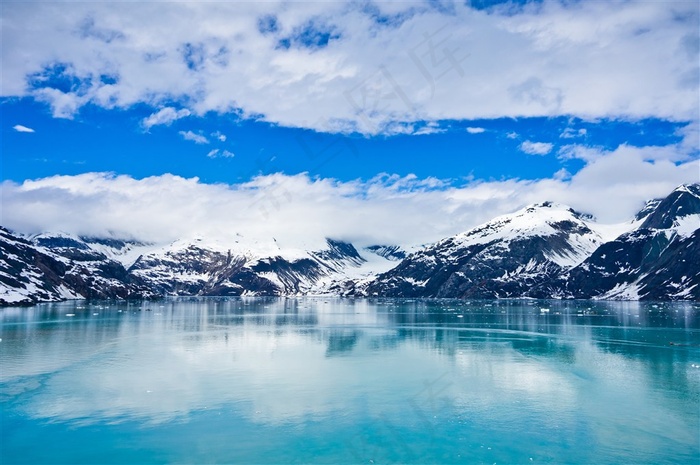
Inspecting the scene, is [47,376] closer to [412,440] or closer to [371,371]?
[371,371]

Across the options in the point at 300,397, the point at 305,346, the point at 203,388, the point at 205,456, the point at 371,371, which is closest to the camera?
the point at 205,456

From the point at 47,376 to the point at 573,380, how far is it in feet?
185

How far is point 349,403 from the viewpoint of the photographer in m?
44.8

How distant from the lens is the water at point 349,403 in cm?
3266

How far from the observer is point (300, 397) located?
1854 inches

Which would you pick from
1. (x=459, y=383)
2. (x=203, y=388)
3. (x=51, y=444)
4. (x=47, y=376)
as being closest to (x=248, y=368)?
(x=203, y=388)

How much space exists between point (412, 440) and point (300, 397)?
602 inches

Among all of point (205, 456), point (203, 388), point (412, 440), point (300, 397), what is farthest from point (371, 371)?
point (205, 456)

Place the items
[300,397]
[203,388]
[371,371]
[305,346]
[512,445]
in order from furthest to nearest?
[305,346] < [371,371] < [203,388] < [300,397] < [512,445]

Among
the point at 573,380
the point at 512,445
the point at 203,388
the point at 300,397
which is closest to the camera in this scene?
the point at 512,445

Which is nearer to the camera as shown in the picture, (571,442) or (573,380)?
(571,442)

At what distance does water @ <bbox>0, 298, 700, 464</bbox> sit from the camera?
3266 cm

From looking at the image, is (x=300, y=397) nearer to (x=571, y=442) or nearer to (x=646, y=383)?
(x=571, y=442)

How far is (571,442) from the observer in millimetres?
34250
